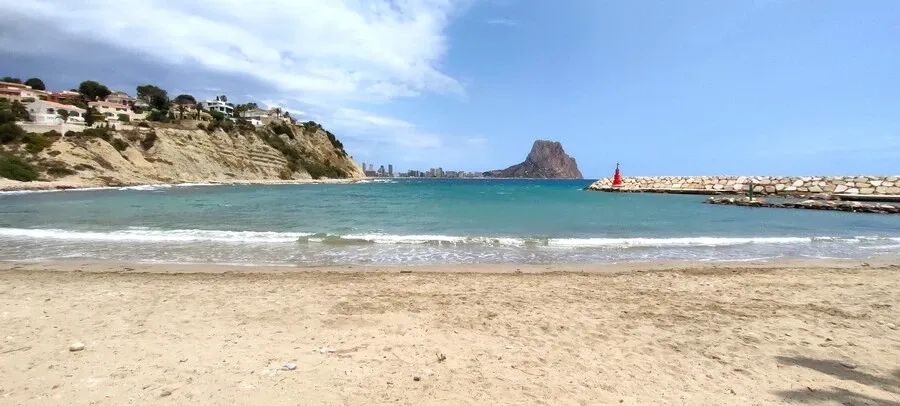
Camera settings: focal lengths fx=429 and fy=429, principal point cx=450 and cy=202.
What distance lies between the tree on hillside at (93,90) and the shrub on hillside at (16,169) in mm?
73324

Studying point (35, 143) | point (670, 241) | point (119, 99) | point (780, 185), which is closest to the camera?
point (670, 241)

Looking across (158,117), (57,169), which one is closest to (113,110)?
(158,117)

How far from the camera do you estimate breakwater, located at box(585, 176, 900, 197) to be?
3872 cm

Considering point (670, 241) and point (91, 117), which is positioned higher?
point (91, 117)

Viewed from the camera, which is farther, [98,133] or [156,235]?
[98,133]

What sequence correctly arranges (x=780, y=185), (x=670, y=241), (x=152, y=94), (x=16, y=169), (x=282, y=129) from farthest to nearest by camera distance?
(x=152, y=94)
(x=282, y=129)
(x=780, y=185)
(x=16, y=169)
(x=670, y=241)

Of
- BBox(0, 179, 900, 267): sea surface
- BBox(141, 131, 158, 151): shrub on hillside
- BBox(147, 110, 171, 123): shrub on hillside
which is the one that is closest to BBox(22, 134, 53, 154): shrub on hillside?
BBox(141, 131, 158, 151): shrub on hillside

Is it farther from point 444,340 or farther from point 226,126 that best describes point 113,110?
point 444,340

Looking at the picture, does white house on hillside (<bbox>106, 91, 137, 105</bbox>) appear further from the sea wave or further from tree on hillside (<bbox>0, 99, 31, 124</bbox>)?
the sea wave

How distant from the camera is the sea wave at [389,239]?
558 inches

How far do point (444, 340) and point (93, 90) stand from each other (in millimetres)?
139308

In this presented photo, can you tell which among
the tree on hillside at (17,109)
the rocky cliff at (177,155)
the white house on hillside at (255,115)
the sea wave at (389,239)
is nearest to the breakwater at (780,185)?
the sea wave at (389,239)

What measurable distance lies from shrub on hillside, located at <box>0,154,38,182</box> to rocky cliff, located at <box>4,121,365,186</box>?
89cm

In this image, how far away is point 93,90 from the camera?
107812 millimetres
